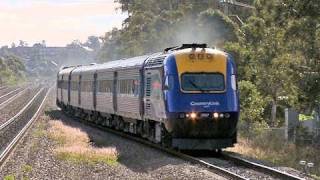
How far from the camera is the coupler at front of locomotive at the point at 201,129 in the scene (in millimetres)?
17688

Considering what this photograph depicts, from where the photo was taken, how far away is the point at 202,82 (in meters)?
18.2

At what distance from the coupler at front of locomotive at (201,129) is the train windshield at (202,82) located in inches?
30.3

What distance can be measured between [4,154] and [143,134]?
17.3ft

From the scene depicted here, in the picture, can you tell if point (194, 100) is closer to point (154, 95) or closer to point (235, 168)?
point (154, 95)

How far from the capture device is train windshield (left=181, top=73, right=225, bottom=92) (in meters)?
18.1

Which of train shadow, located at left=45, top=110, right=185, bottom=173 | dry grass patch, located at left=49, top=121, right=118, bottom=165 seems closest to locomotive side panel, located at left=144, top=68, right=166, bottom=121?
train shadow, located at left=45, top=110, right=185, bottom=173

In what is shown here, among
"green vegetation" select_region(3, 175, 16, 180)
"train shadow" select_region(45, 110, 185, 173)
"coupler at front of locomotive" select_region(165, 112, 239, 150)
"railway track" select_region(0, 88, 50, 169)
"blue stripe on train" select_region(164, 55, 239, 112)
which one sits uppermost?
"blue stripe on train" select_region(164, 55, 239, 112)

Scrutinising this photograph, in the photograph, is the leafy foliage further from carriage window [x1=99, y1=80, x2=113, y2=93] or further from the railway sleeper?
carriage window [x1=99, y1=80, x2=113, y2=93]

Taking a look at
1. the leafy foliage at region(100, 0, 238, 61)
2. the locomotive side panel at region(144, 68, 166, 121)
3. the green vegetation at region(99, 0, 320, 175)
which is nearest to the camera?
the locomotive side panel at region(144, 68, 166, 121)

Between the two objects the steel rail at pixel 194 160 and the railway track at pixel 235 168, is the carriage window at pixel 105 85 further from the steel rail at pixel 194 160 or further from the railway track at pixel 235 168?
the railway track at pixel 235 168

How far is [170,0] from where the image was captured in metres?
73.2

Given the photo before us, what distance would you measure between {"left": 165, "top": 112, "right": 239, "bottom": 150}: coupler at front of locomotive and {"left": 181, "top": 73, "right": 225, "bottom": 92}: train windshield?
0.77 meters

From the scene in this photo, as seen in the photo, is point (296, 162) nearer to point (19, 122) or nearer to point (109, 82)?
point (109, 82)

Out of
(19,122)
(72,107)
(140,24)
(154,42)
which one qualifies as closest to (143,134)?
(19,122)
